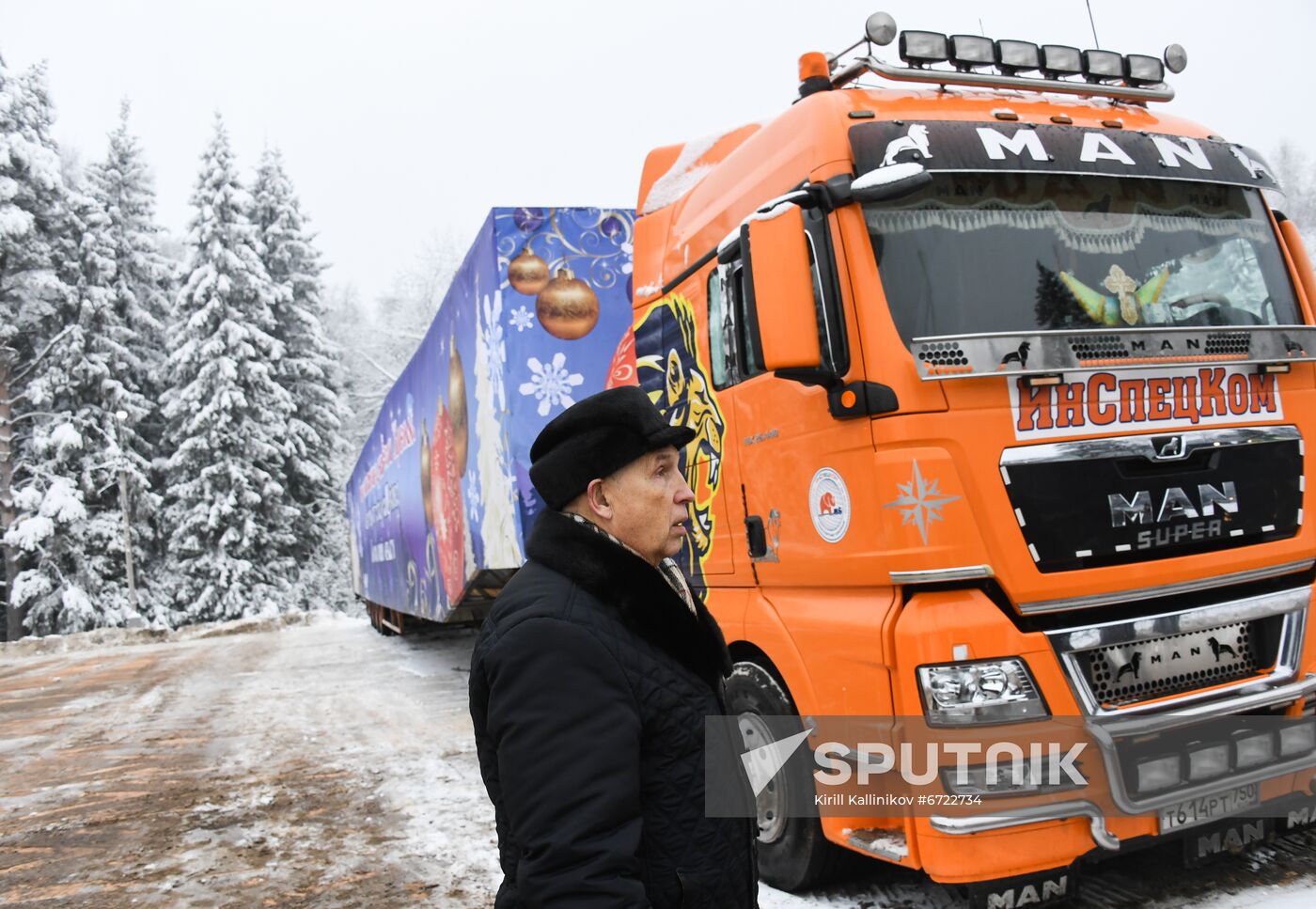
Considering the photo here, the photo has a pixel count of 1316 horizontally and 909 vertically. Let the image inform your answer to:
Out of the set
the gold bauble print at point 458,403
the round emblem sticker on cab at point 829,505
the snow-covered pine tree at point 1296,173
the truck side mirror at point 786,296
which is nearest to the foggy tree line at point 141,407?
the gold bauble print at point 458,403

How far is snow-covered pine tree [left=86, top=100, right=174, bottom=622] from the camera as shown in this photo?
32031 millimetres

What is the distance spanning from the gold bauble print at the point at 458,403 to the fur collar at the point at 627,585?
6.70 m

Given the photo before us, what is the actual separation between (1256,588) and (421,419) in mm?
8861

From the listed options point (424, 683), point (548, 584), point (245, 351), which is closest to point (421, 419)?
point (424, 683)

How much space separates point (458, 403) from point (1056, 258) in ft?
20.1

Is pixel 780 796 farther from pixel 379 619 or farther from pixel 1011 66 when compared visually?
pixel 379 619

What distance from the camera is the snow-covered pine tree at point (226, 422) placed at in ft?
100

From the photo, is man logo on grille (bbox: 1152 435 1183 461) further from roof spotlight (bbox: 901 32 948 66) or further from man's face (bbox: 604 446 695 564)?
man's face (bbox: 604 446 695 564)

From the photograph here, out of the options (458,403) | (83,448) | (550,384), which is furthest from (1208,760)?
(83,448)

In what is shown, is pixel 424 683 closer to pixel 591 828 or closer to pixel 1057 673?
pixel 1057 673

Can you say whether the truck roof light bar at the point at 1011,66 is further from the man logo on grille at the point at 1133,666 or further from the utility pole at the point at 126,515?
the utility pole at the point at 126,515

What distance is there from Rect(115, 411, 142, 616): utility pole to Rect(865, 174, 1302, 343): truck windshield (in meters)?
31.2

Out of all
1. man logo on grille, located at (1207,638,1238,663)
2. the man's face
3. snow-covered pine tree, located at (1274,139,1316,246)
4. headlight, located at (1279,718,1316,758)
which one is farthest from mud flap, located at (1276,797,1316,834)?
snow-covered pine tree, located at (1274,139,1316,246)

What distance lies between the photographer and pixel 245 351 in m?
31.8
